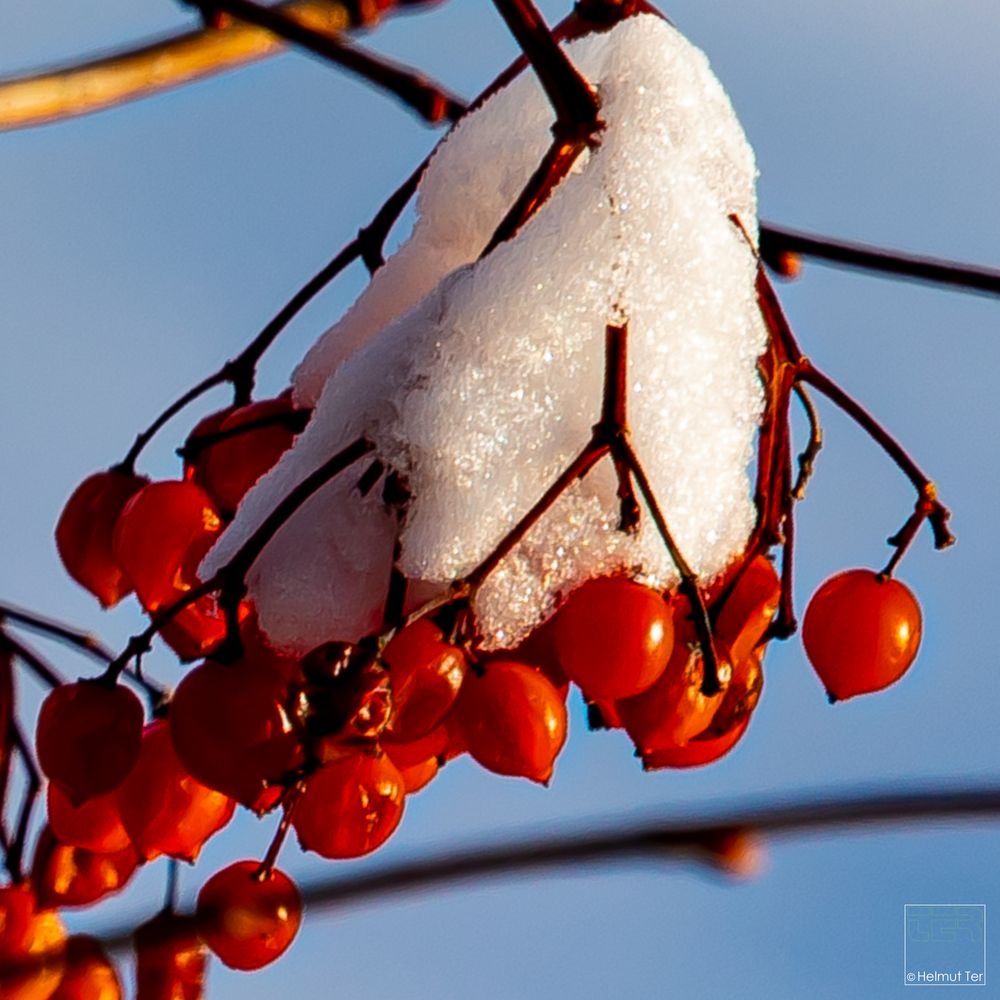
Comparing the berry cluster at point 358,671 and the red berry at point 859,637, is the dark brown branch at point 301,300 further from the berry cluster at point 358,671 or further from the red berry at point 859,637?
the red berry at point 859,637

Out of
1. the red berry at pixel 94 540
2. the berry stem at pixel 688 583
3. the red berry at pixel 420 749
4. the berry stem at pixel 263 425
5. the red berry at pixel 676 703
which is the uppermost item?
the berry stem at pixel 263 425

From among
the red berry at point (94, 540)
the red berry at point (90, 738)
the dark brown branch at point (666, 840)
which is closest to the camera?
the dark brown branch at point (666, 840)

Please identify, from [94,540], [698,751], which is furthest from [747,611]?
[94,540]

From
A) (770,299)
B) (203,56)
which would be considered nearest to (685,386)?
(770,299)

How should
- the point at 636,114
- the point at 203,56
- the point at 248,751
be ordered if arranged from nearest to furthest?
1. the point at 248,751
2. the point at 636,114
3. the point at 203,56

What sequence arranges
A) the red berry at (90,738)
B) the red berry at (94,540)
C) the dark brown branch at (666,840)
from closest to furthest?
the dark brown branch at (666,840), the red berry at (90,738), the red berry at (94,540)

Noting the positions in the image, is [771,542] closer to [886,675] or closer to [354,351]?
[886,675]

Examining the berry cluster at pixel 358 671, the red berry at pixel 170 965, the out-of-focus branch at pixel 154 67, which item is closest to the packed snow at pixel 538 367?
the berry cluster at pixel 358 671
